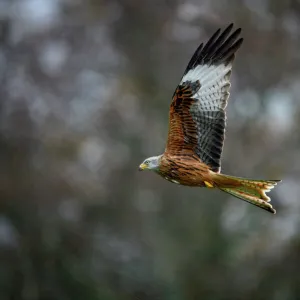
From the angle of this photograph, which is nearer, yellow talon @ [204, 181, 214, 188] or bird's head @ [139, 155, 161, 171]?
yellow talon @ [204, 181, 214, 188]

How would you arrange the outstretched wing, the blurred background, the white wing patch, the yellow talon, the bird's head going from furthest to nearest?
the blurred background → the white wing patch → the outstretched wing → the bird's head → the yellow talon

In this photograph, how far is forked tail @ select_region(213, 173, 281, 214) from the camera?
3916mm

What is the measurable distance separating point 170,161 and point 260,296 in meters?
10.2

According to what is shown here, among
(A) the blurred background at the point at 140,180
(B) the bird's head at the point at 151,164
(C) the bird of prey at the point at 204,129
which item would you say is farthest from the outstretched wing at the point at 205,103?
(A) the blurred background at the point at 140,180

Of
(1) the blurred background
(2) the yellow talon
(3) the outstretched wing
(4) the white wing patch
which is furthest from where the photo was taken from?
(1) the blurred background

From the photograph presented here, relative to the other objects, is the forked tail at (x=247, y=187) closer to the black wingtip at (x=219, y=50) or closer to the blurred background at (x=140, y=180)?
the black wingtip at (x=219, y=50)

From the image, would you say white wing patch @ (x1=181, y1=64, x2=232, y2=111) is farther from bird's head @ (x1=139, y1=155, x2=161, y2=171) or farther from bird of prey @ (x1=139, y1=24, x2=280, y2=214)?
bird's head @ (x1=139, y1=155, x2=161, y2=171)

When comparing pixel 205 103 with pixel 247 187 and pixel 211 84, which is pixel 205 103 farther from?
pixel 247 187

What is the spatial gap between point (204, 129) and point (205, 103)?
0.15 meters

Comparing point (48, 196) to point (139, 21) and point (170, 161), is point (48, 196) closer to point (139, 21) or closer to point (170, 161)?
point (139, 21)

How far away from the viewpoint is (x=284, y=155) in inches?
559

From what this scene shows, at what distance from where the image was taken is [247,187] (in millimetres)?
3949

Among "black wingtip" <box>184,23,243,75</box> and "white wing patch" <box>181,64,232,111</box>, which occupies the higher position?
"black wingtip" <box>184,23,243,75</box>

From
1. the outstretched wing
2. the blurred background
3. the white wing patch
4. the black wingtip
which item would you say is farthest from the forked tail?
the blurred background
